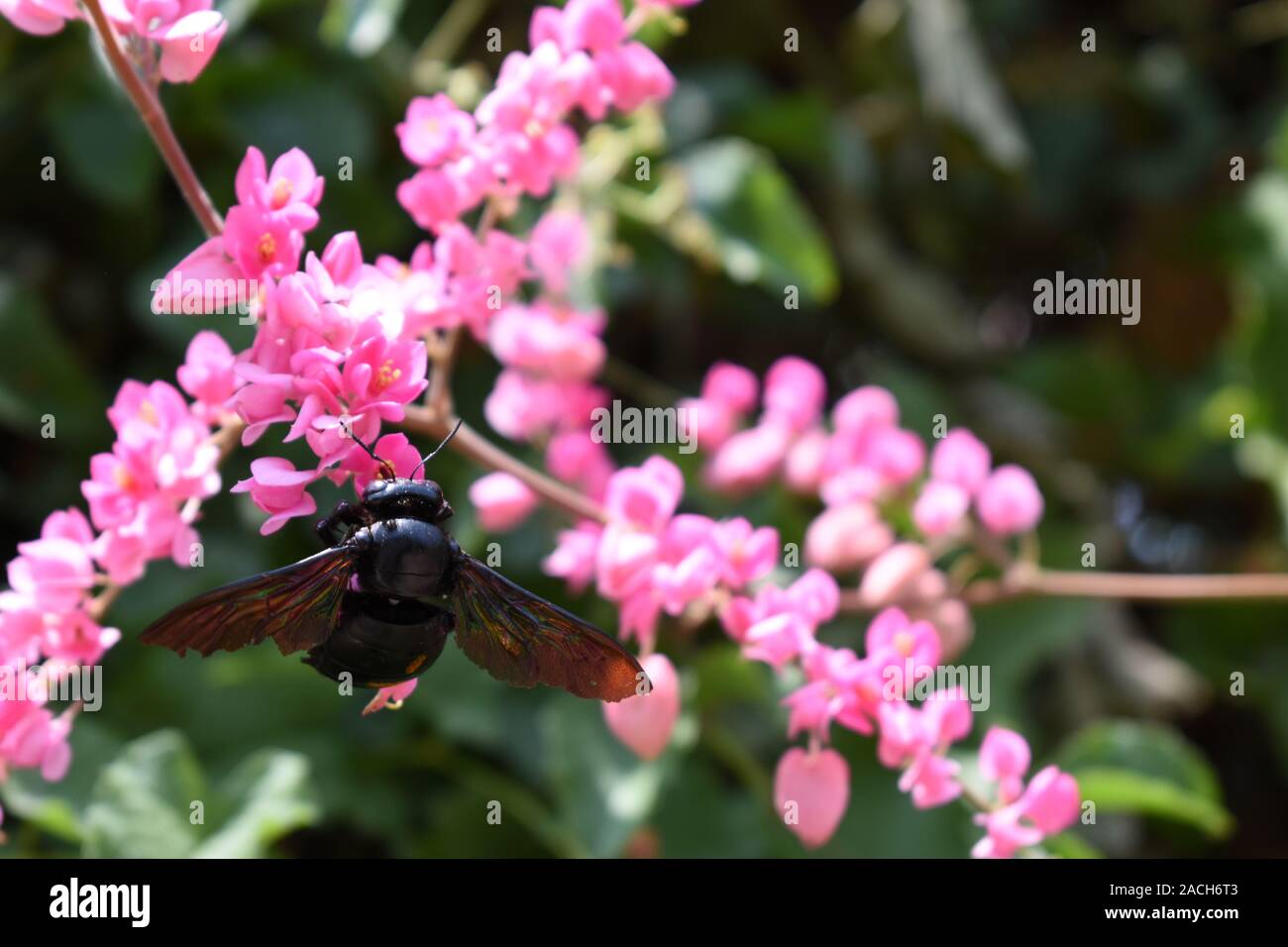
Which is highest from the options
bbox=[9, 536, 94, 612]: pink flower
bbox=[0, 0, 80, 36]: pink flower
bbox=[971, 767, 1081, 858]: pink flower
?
bbox=[0, 0, 80, 36]: pink flower

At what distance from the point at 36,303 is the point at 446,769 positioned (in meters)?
0.49

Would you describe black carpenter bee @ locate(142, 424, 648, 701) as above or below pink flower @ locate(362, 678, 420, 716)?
above

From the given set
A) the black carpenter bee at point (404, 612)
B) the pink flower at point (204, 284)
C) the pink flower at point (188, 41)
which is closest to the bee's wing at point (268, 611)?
the black carpenter bee at point (404, 612)

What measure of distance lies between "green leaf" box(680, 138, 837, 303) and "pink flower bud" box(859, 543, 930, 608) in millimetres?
286

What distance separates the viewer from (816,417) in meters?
1.07

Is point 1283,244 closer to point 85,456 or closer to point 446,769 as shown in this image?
point 446,769

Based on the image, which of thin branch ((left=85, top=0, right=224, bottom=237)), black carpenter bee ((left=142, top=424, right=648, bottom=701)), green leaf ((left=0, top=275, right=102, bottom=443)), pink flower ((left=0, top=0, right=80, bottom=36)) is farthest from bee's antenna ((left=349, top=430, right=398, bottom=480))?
green leaf ((left=0, top=275, right=102, bottom=443))

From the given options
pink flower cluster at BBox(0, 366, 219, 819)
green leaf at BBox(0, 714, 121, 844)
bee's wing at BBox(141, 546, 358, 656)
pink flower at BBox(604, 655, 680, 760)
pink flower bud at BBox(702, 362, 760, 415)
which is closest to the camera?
bee's wing at BBox(141, 546, 358, 656)

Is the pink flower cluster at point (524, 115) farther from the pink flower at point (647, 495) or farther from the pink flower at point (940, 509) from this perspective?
the pink flower at point (940, 509)

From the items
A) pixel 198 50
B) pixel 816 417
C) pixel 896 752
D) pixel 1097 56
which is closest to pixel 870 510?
pixel 816 417

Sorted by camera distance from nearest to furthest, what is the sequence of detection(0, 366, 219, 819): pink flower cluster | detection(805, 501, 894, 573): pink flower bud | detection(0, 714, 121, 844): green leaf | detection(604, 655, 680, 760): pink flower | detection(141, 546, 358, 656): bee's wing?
1. detection(141, 546, 358, 656): bee's wing
2. detection(0, 366, 219, 819): pink flower cluster
3. detection(604, 655, 680, 760): pink flower
4. detection(0, 714, 121, 844): green leaf
5. detection(805, 501, 894, 573): pink flower bud

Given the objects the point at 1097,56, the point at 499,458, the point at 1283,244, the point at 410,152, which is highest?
the point at 1097,56

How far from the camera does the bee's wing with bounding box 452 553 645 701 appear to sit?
520 mm

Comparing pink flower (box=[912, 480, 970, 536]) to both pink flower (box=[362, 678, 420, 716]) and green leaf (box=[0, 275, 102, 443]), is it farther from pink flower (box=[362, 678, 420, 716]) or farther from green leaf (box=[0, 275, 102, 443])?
green leaf (box=[0, 275, 102, 443])
